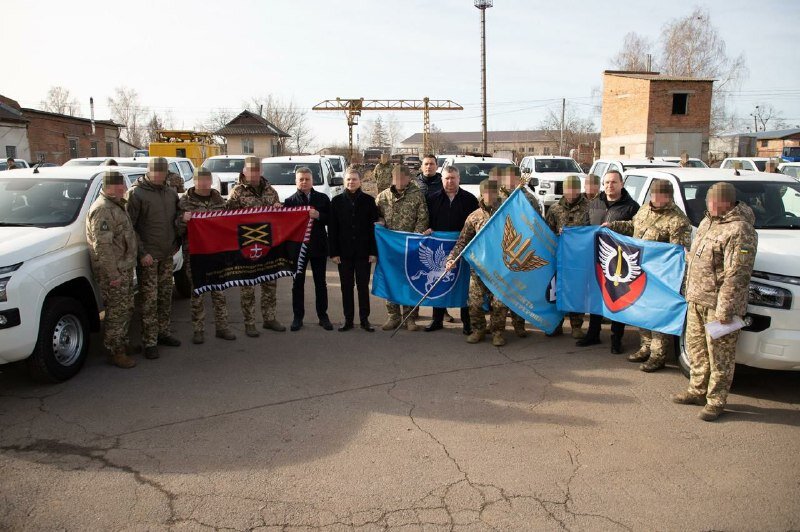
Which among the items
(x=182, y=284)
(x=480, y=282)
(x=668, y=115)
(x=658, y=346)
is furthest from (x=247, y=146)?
(x=658, y=346)

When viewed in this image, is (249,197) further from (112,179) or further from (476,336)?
(476,336)

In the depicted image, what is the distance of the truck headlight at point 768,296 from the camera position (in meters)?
4.79

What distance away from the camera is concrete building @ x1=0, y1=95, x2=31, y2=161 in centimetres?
3456

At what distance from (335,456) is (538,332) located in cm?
397

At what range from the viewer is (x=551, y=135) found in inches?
3258

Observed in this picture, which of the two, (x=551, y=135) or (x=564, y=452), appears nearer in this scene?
(x=564, y=452)

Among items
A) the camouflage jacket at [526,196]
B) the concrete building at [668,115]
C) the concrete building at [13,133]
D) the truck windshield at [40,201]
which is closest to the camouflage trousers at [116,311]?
the truck windshield at [40,201]

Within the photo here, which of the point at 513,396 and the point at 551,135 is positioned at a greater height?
the point at 551,135

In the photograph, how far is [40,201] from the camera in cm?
632

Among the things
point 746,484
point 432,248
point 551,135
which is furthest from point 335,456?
point 551,135

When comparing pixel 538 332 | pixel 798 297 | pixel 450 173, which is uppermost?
pixel 450 173

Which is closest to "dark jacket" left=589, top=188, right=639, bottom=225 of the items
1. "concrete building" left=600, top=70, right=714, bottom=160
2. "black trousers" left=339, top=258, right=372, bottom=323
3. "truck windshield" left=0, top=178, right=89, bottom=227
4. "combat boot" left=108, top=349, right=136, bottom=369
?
"black trousers" left=339, top=258, right=372, bottom=323

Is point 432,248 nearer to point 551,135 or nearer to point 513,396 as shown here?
point 513,396

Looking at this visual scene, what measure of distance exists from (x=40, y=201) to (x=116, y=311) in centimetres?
154
